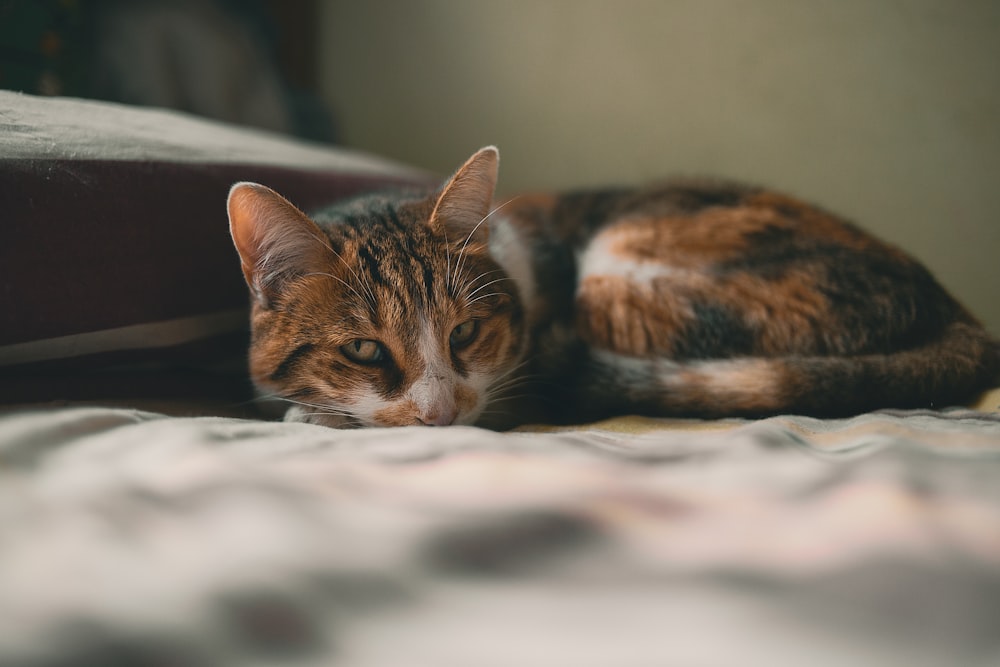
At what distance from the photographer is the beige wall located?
173cm

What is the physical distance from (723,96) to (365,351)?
168 cm

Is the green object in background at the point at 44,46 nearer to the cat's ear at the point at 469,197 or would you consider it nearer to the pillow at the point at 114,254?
the pillow at the point at 114,254

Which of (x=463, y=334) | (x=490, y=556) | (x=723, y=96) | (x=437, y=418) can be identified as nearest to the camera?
(x=490, y=556)

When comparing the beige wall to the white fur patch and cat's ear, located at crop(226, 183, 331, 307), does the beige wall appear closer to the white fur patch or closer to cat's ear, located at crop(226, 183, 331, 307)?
the white fur patch

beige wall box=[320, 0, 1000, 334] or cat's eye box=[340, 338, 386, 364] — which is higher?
beige wall box=[320, 0, 1000, 334]

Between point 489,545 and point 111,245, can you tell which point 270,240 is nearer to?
point 111,245

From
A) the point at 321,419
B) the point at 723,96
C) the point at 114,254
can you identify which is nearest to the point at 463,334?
the point at 321,419

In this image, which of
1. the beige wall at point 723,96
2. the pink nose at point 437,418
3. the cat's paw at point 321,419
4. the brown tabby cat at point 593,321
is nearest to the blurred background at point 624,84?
the beige wall at point 723,96

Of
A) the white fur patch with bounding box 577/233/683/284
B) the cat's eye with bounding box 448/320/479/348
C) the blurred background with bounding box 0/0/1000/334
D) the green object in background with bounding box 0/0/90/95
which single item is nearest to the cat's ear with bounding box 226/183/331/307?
the cat's eye with bounding box 448/320/479/348

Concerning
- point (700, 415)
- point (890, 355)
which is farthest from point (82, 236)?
point (890, 355)

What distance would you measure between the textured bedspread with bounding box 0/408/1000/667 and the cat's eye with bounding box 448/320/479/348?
0.46 meters

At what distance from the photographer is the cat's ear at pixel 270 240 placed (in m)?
0.88

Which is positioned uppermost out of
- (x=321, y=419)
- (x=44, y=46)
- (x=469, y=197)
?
(x=44, y=46)

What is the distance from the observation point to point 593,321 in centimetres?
112
